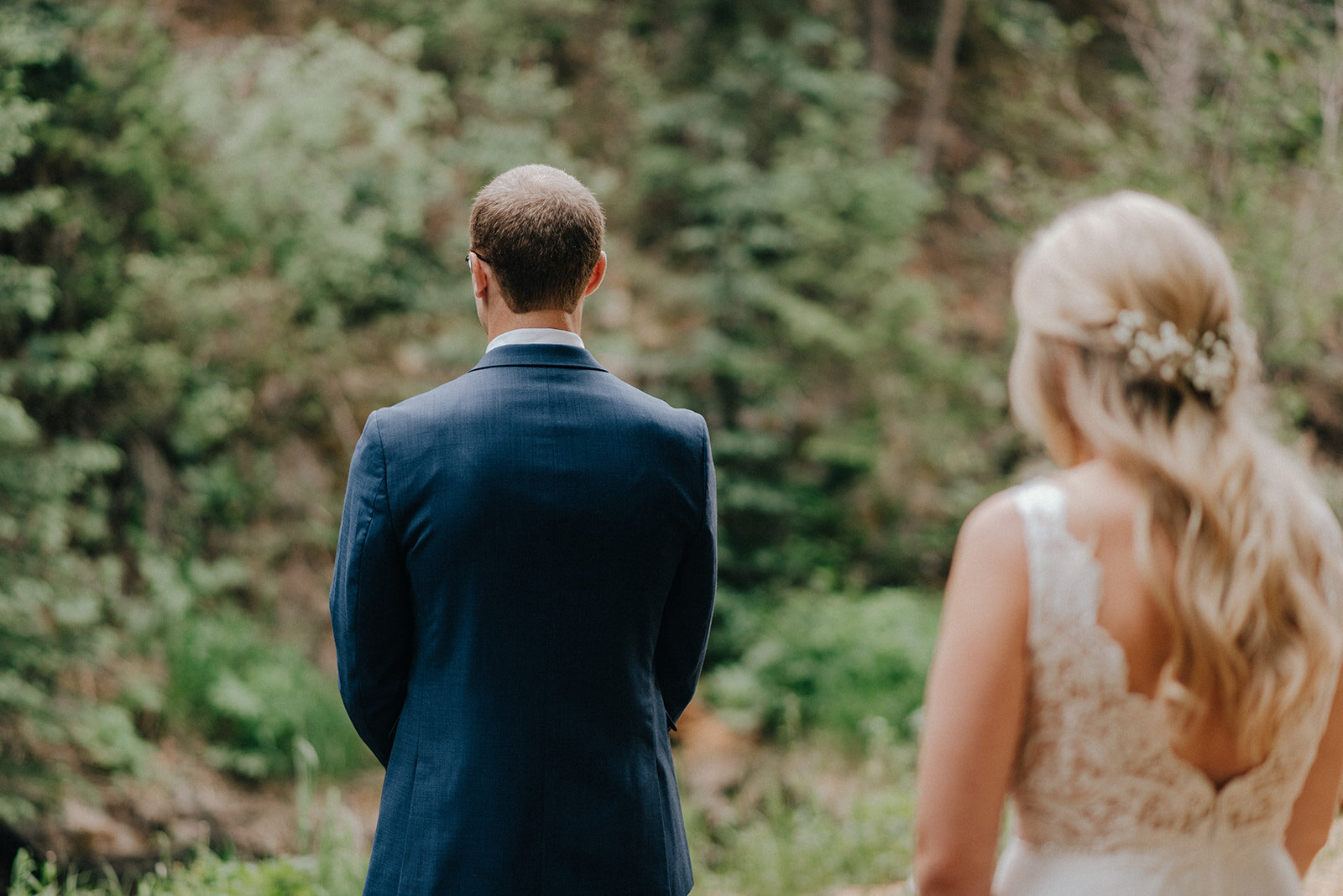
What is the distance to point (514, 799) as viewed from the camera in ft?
5.44

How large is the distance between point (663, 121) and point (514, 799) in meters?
7.68

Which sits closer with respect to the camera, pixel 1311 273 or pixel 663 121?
pixel 1311 273

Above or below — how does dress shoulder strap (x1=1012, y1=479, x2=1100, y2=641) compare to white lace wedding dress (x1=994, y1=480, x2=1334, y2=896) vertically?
above

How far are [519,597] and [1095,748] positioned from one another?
954mm

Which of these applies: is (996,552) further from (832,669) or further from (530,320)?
(832,669)

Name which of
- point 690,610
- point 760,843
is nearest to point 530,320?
point 690,610

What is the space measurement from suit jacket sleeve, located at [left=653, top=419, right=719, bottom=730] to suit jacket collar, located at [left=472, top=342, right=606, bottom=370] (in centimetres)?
30

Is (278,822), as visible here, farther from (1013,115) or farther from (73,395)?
(1013,115)

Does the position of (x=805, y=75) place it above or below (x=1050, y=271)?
above

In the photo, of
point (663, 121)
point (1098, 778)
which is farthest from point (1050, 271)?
point (663, 121)

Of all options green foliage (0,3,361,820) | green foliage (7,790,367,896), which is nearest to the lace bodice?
green foliage (7,790,367,896)

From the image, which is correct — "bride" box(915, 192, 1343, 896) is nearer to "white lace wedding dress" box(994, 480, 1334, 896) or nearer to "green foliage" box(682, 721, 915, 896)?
"white lace wedding dress" box(994, 480, 1334, 896)

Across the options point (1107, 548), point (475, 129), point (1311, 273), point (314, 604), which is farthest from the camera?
point (475, 129)

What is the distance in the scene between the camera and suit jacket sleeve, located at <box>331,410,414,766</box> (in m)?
1.66
